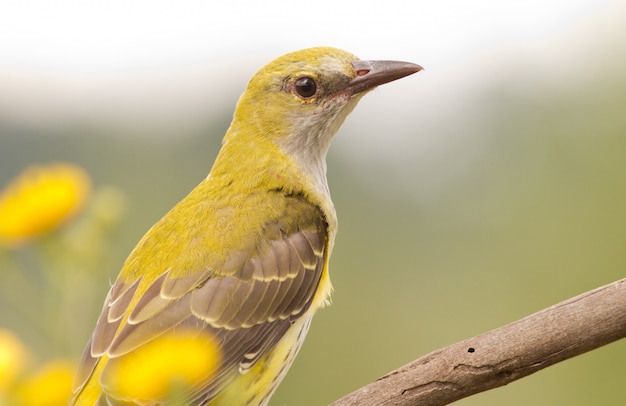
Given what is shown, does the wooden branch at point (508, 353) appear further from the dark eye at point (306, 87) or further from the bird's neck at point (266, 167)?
the dark eye at point (306, 87)

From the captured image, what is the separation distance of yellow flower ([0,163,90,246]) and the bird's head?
7.92 ft

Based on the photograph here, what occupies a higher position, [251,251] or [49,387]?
[49,387]

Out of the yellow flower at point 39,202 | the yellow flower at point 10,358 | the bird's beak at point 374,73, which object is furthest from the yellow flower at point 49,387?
the bird's beak at point 374,73

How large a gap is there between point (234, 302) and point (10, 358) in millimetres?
2122

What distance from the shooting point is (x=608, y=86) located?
16250 millimetres

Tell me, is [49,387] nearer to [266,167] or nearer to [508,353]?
[508,353]

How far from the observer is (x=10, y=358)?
1843mm

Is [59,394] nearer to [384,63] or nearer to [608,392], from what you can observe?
[384,63]

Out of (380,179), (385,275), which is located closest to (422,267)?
(385,275)

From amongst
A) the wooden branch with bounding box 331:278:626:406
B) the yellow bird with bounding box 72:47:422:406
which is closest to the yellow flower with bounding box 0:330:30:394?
the yellow bird with bounding box 72:47:422:406

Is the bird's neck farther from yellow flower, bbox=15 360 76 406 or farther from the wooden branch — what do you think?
yellow flower, bbox=15 360 76 406

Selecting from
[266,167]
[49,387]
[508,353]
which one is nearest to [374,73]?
[266,167]

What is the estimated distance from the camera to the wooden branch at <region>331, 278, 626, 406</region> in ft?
9.79

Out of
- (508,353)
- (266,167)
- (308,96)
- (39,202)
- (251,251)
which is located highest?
(39,202)
